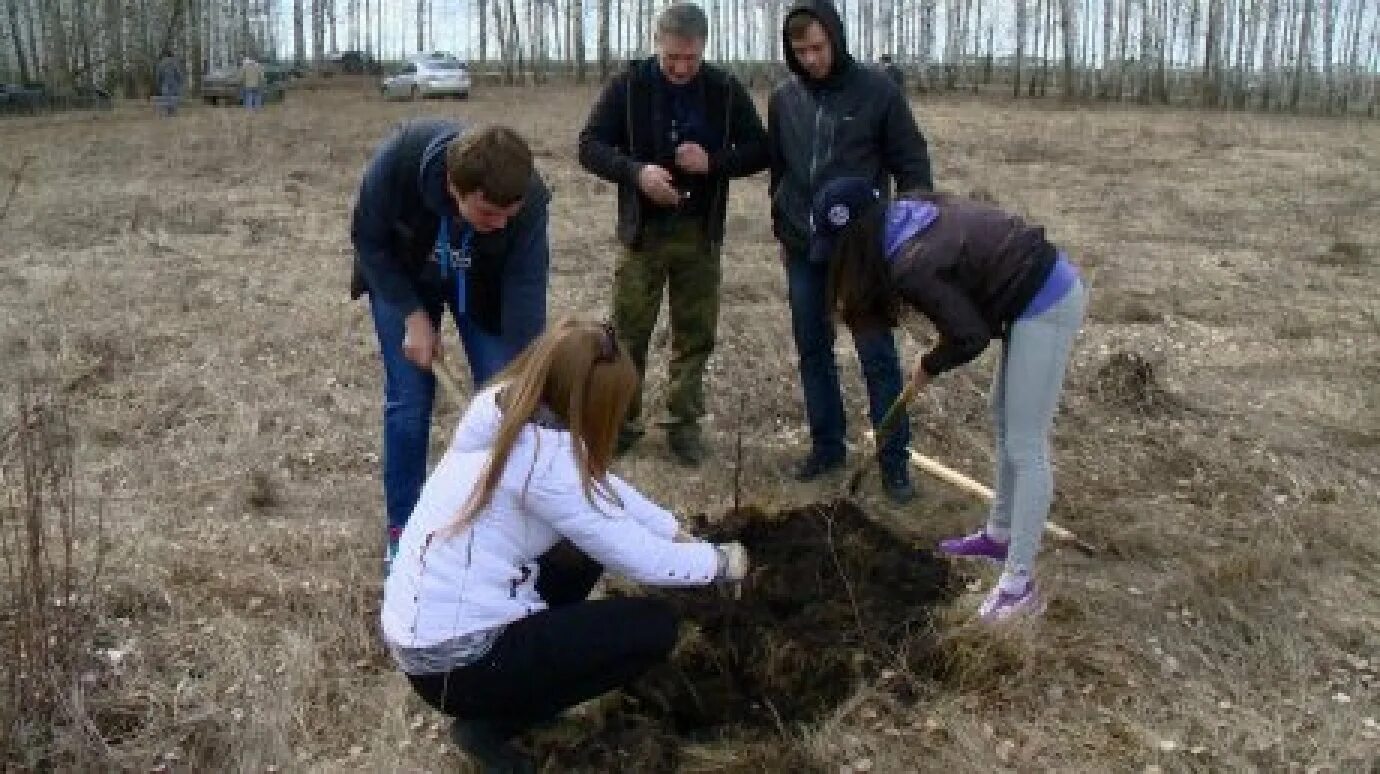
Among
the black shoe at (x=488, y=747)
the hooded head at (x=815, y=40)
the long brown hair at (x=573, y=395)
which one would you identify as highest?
the hooded head at (x=815, y=40)

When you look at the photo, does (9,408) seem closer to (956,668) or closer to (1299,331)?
(956,668)

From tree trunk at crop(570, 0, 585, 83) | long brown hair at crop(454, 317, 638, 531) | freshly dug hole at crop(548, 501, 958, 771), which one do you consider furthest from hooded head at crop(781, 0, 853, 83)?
tree trunk at crop(570, 0, 585, 83)

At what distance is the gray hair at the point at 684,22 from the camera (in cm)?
430

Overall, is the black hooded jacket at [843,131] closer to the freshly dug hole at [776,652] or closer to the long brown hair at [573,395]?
the freshly dug hole at [776,652]

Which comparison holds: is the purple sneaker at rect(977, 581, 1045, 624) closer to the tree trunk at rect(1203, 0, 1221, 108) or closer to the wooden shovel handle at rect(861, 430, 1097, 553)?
the wooden shovel handle at rect(861, 430, 1097, 553)

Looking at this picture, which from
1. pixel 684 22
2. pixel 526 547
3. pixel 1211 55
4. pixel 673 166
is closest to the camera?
pixel 526 547

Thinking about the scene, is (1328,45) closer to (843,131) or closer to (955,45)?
(955,45)

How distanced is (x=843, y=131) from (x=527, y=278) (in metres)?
1.29

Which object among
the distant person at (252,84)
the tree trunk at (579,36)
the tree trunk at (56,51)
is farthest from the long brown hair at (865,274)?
the tree trunk at (579,36)

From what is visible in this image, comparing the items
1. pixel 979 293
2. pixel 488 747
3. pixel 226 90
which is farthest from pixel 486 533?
pixel 226 90

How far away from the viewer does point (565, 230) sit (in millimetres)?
9648

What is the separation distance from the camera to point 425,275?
3555mm

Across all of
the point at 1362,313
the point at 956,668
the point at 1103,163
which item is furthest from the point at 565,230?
the point at 1103,163

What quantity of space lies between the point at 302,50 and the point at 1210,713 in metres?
46.8
